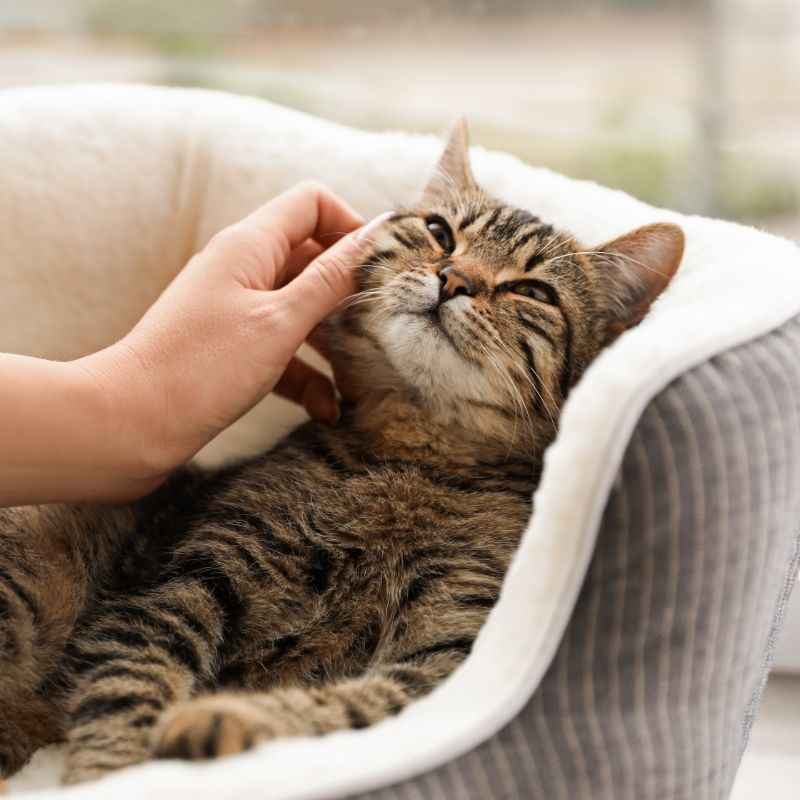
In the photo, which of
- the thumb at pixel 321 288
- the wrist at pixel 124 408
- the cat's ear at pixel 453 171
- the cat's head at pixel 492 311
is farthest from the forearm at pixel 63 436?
the cat's ear at pixel 453 171

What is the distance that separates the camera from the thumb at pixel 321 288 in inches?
52.7

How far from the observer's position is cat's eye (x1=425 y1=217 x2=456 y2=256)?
142 cm

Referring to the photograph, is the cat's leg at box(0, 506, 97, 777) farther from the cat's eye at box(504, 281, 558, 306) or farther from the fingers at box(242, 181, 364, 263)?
the cat's eye at box(504, 281, 558, 306)

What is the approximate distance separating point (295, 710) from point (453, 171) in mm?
921

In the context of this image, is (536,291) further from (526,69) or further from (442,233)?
(526,69)

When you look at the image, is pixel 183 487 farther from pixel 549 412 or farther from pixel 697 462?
pixel 697 462

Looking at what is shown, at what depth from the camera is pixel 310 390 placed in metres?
1.54

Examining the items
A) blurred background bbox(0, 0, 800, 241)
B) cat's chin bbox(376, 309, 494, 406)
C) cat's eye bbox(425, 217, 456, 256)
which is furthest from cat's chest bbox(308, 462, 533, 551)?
blurred background bbox(0, 0, 800, 241)

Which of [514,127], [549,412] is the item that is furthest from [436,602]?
[514,127]

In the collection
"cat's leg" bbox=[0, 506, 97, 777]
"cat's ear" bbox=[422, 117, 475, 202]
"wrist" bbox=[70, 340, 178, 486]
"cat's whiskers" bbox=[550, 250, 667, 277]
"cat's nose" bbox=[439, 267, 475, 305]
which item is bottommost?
"cat's leg" bbox=[0, 506, 97, 777]

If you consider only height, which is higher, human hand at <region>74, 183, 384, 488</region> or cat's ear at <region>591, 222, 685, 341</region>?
cat's ear at <region>591, 222, 685, 341</region>

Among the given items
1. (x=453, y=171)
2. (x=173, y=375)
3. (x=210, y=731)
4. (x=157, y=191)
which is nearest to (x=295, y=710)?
(x=210, y=731)

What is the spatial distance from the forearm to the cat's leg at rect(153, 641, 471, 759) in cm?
39

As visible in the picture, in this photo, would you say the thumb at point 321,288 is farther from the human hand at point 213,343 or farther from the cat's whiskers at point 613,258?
the cat's whiskers at point 613,258
